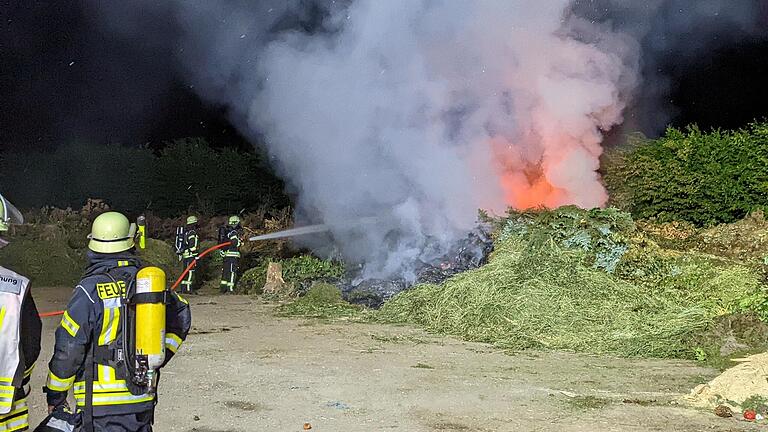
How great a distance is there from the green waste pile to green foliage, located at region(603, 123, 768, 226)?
164 inches

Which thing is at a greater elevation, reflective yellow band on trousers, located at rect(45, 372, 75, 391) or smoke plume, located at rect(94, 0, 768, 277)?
smoke plume, located at rect(94, 0, 768, 277)

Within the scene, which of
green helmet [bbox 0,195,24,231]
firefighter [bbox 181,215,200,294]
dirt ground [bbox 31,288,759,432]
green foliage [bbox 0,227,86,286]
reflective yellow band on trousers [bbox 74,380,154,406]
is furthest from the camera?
green foliage [bbox 0,227,86,286]

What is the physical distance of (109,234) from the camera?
163 inches

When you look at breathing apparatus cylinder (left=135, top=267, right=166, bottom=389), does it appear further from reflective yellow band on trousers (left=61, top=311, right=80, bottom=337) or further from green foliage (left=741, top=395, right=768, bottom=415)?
green foliage (left=741, top=395, right=768, bottom=415)

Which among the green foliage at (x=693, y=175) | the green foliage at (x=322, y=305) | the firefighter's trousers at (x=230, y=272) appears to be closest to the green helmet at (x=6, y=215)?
the green foliage at (x=322, y=305)

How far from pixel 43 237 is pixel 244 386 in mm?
11513

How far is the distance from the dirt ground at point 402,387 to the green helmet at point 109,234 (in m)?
2.57

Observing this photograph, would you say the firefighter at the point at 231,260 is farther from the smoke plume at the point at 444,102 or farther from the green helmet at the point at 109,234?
the green helmet at the point at 109,234

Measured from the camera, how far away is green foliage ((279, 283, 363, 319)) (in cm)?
1290

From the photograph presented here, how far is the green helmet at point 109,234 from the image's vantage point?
13.6 feet

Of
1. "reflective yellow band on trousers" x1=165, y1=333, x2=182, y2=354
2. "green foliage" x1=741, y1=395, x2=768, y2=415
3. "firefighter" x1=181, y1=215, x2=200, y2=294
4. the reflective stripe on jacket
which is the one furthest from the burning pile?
the reflective stripe on jacket

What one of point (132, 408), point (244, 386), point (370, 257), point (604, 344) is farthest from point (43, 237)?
point (132, 408)

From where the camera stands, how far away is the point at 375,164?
14961mm

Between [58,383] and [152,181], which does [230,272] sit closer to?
[152,181]
